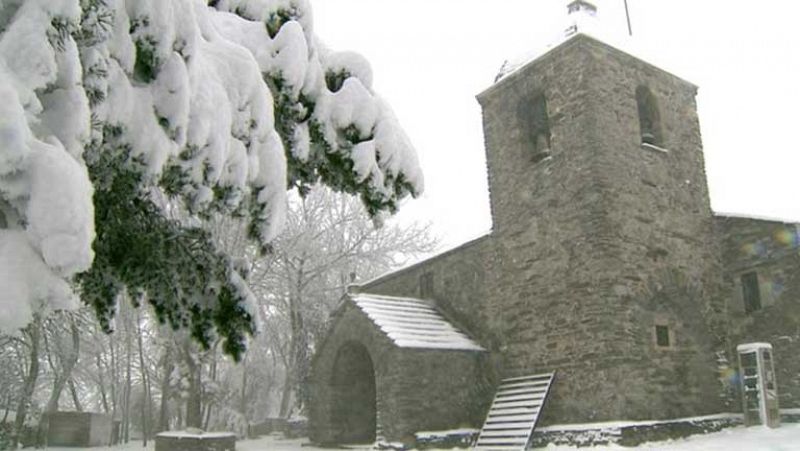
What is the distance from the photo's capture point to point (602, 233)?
46.8 feet

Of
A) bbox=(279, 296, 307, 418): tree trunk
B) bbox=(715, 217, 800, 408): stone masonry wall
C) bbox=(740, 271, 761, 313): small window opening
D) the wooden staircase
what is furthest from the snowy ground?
bbox=(279, 296, 307, 418): tree trunk

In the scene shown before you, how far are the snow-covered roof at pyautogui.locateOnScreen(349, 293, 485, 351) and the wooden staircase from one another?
146 cm

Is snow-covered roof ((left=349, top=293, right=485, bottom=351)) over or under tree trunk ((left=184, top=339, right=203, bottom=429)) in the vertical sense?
over

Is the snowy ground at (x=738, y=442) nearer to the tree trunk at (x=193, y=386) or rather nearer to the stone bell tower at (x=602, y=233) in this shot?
the stone bell tower at (x=602, y=233)

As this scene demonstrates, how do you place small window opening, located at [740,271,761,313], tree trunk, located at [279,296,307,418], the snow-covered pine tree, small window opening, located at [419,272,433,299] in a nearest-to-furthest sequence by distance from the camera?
the snow-covered pine tree, small window opening, located at [740,271,761,313], small window opening, located at [419,272,433,299], tree trunk, located at [279,296,307,418]

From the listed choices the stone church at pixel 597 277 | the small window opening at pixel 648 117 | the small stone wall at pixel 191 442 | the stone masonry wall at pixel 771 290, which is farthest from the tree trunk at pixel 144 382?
the stone masonry wall at pixel 771 290

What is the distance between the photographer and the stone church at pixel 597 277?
14195 mm

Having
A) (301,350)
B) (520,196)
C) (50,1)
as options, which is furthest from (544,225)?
(50,1)

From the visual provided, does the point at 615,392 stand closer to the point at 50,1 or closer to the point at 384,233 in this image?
the point at 50,1

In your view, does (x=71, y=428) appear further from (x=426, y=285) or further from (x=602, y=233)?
(x=602, y=233)

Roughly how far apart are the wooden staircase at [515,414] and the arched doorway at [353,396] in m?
4.11

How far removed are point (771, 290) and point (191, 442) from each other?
12.9 m

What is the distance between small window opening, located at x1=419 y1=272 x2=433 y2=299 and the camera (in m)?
19.7

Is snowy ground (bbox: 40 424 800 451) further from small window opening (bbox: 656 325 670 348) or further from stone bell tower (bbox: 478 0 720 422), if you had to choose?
small window opening (bbox: 656 325 670 348)
